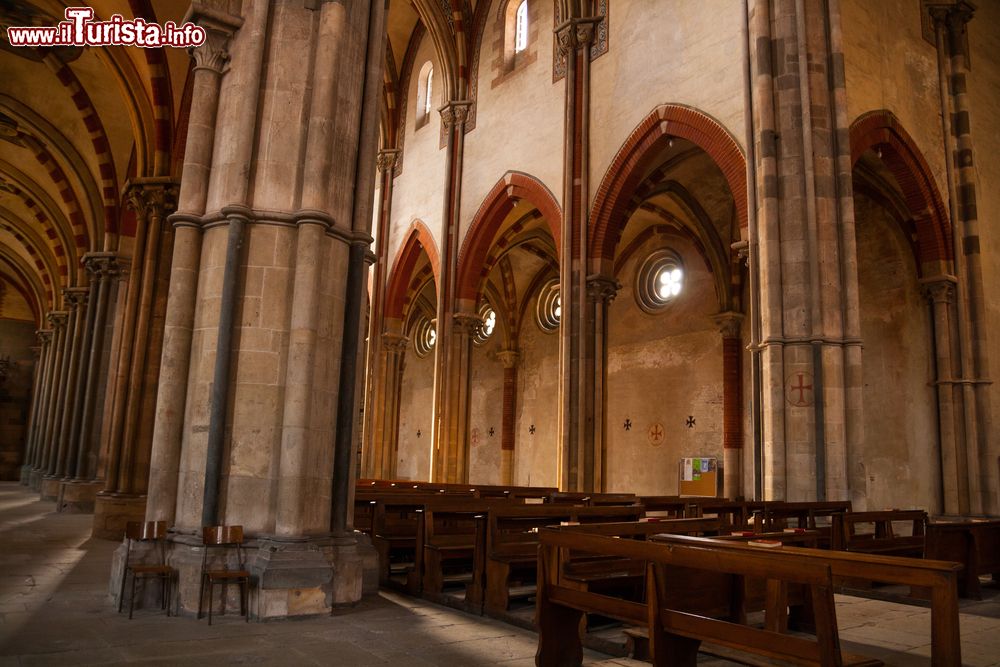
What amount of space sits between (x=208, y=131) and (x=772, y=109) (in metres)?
8.48

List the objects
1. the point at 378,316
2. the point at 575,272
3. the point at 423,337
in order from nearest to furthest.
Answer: the point at 575,272 < the point at 378,316 < the point at 423,337

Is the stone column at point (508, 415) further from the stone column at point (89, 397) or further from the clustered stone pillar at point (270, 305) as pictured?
the clustered stone pillar at point (270, 305)

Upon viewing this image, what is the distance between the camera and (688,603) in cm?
481

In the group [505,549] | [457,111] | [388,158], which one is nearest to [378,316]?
[388,158]

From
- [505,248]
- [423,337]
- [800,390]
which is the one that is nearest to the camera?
[800,390]

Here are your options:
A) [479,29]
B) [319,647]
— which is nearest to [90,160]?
[479,29]

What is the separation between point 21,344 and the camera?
36.6 m

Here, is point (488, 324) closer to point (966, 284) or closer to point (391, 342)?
point (391, 342)

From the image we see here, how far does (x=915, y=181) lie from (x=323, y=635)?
14.5 m

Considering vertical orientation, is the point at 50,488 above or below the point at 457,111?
below

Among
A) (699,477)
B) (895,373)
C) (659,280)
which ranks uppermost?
(659,280)

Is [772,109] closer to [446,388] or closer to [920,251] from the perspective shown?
[920,251]

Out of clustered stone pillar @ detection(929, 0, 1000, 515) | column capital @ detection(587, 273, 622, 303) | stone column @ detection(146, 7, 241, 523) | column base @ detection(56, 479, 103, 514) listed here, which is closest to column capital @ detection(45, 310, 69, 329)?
column base @ detection(56, 479, 103, 514)

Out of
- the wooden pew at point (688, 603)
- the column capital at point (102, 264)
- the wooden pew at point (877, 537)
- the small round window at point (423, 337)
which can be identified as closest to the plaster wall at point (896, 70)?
the wooden pew at point (877, 537)
